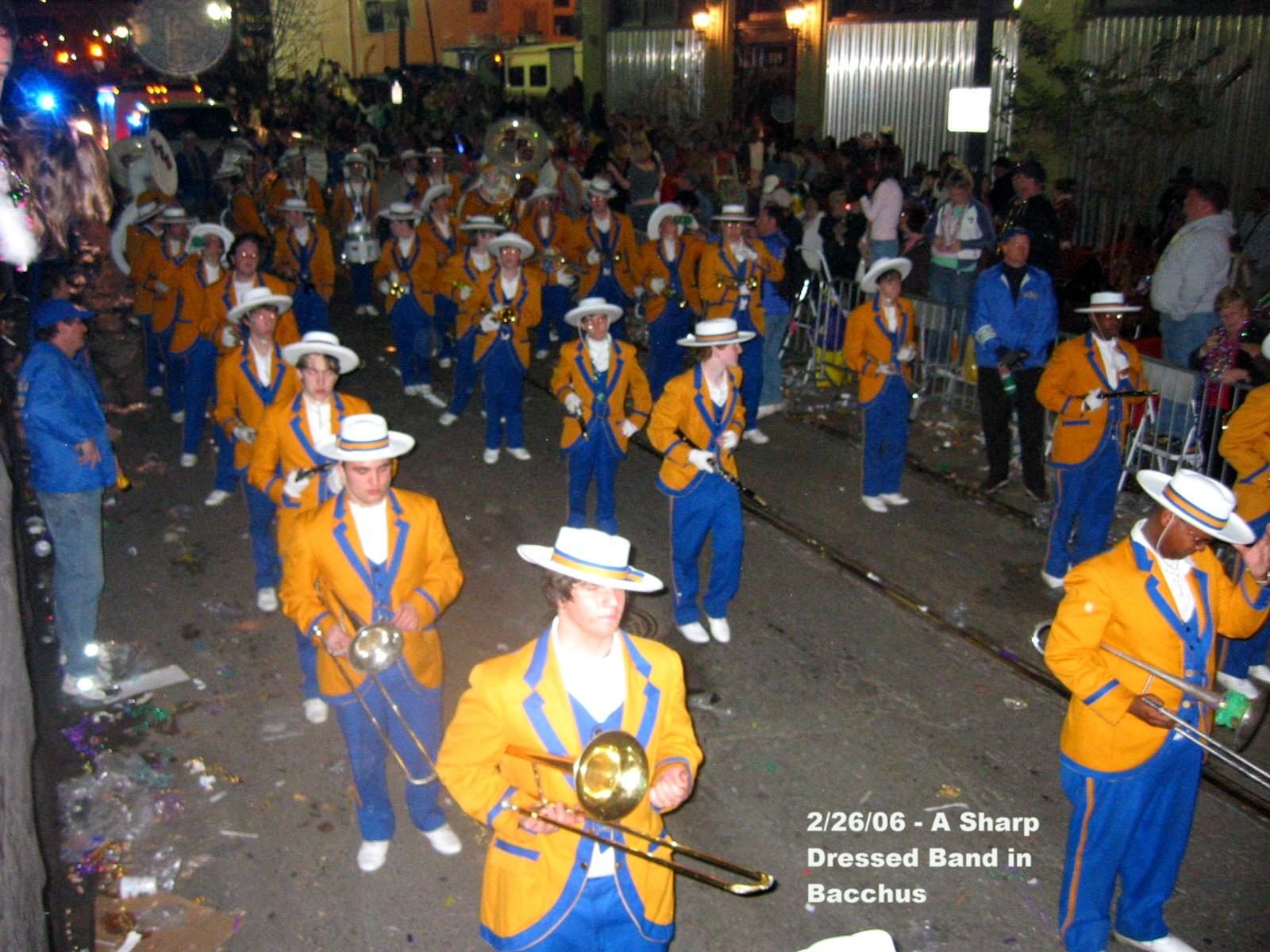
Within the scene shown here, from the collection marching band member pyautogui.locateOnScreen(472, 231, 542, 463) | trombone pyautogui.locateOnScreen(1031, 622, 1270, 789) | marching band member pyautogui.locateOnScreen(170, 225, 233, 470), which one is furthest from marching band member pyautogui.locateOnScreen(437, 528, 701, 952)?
marching band member pyautogui.locateOnScreen(170, 225, 233, 470)

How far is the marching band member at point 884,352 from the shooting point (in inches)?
343

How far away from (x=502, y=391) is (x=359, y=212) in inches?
275

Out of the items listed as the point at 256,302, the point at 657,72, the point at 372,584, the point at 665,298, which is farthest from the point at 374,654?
the point at 657,72

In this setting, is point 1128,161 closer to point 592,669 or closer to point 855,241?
point 855,241

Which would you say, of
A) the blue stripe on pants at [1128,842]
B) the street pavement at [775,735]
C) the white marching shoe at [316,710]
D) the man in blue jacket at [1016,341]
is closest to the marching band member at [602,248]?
the street pavement at [775,735]

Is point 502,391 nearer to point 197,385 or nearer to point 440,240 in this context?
point 197,385

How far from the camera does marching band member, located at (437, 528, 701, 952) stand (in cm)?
338

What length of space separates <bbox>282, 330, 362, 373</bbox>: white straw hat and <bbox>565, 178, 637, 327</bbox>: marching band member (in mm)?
7254

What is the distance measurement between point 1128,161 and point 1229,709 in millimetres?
11798

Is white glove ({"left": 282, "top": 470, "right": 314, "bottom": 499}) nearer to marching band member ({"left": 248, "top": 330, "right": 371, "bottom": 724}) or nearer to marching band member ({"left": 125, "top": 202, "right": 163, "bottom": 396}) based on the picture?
marching band member ({"left": 248, "top": 330, "right": 371, "bottom": 724})

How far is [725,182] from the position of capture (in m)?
16.4

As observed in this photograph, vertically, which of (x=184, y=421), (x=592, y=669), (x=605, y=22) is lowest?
(x=184, y=421)

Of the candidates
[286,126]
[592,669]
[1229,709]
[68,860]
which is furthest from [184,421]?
[286,126]

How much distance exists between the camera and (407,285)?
12.1 m
